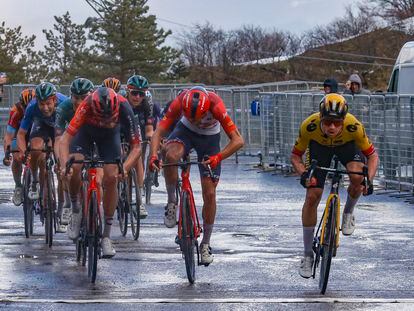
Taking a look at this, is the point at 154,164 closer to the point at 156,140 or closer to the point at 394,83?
the point at 156,140

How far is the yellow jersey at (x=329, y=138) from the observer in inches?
474

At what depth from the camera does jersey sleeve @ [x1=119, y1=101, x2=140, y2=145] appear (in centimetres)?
1315

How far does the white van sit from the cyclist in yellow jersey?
497 inches

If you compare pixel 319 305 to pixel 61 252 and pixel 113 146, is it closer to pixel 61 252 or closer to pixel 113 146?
pixel 113 146

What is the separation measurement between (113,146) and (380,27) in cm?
6382

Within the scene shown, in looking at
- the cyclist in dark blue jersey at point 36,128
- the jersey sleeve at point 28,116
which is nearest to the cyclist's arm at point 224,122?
the cyclist in dark blue jersey at point 36,128

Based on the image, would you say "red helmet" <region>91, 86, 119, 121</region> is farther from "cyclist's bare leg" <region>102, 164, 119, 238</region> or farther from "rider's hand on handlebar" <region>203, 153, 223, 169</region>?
"rider's hand on handlebar" <region>203, 153, 223, 169</region>

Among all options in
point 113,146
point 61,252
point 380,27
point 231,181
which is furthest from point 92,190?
point 380,27

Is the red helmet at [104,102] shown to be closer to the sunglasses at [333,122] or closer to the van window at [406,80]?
the sunglasses at [333,122]

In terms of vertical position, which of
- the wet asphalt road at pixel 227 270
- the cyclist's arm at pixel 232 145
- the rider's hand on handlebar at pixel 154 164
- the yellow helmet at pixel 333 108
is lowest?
the wet asphalt road at pixel 227 270

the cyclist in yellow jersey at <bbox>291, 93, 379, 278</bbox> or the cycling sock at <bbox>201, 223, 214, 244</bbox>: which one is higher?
the cyclist in yellow jersey at <bbox>291, 93, 379, 278</bbox>

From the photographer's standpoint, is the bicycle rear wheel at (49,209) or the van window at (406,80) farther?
the van window at (406,80)

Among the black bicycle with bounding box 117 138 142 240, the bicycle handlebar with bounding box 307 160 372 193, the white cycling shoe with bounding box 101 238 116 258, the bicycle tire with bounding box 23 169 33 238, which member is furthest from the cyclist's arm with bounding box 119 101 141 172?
the bicycle tire with bounding box 23 169 33 238

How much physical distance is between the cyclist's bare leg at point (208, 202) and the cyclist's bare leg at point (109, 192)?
2.60ft
